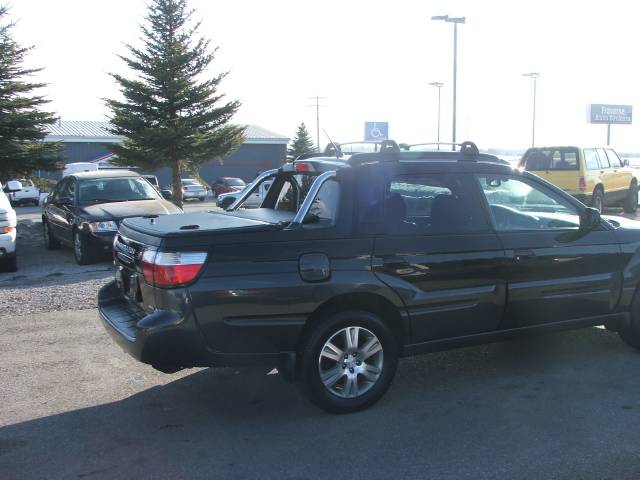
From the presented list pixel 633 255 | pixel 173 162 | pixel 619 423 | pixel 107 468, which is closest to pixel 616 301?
pixel 633 255

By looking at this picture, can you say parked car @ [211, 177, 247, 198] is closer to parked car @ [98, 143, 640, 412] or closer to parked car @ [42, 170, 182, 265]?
parked car @ [42, 170, 182, 265]

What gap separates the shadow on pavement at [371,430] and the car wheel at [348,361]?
0.13 m

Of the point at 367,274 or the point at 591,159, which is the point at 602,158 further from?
the point at 367,274

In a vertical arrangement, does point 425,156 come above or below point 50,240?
above

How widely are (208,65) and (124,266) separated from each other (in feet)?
73.4

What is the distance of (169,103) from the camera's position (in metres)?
25.4

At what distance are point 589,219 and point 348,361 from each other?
2330 mm

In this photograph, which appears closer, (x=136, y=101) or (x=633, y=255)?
(x=633, y=255)

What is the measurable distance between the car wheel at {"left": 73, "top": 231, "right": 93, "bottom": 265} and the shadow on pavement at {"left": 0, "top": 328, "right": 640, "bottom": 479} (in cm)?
622

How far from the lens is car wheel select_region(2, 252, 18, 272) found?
10405mm

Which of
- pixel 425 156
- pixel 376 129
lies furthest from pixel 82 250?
pixel 376 129

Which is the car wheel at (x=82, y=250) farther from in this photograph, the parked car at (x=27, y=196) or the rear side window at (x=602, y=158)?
the parked car at (x=27, y=196)

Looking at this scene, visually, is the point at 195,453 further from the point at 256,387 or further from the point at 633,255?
the point at 633,255

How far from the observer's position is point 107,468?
12.1 feet
